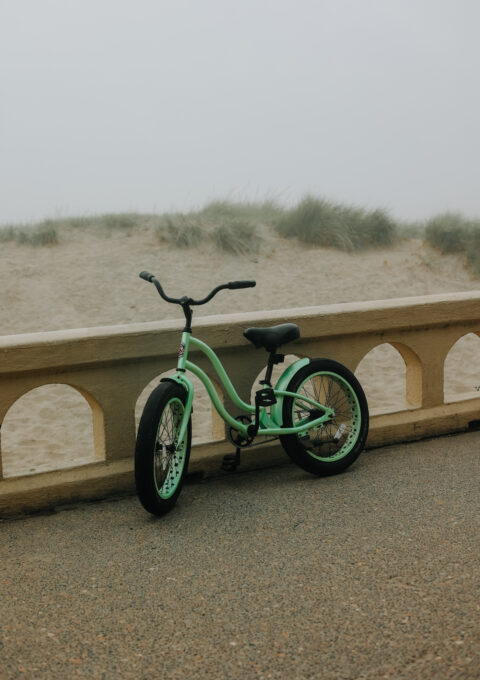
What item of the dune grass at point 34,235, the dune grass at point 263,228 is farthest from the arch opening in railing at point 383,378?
the dune grass at point 34,235

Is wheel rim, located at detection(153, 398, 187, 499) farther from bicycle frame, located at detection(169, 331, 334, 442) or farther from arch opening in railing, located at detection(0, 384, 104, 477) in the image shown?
arch opening in railing, located at detection(0, 384, 104, 477)

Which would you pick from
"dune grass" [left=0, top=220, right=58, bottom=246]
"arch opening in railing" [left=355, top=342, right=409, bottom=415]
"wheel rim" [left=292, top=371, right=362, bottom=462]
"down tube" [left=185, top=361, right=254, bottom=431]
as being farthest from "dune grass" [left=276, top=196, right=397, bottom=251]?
"down tube" [left=185, top=361, right=254, bottom=431]

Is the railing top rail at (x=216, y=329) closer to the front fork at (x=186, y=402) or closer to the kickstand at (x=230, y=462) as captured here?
the front fork at (x=186, y=402)

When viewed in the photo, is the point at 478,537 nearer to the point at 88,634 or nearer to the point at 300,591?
the point at 300,591

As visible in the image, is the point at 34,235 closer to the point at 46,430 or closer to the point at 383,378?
the point at 46,430

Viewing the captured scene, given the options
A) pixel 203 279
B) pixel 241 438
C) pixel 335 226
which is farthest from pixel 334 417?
pixel 335 226

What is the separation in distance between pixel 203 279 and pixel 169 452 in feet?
57.3

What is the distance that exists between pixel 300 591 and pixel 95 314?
16.6 m

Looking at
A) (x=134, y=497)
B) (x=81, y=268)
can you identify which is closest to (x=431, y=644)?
(x=134, y=497)

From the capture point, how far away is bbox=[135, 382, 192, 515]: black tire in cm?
433

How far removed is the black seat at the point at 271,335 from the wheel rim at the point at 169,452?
71 cm

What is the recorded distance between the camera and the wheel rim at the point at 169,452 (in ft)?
14.9

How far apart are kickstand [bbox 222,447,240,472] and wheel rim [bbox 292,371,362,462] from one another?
17.1 inches

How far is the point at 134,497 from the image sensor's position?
496cm
